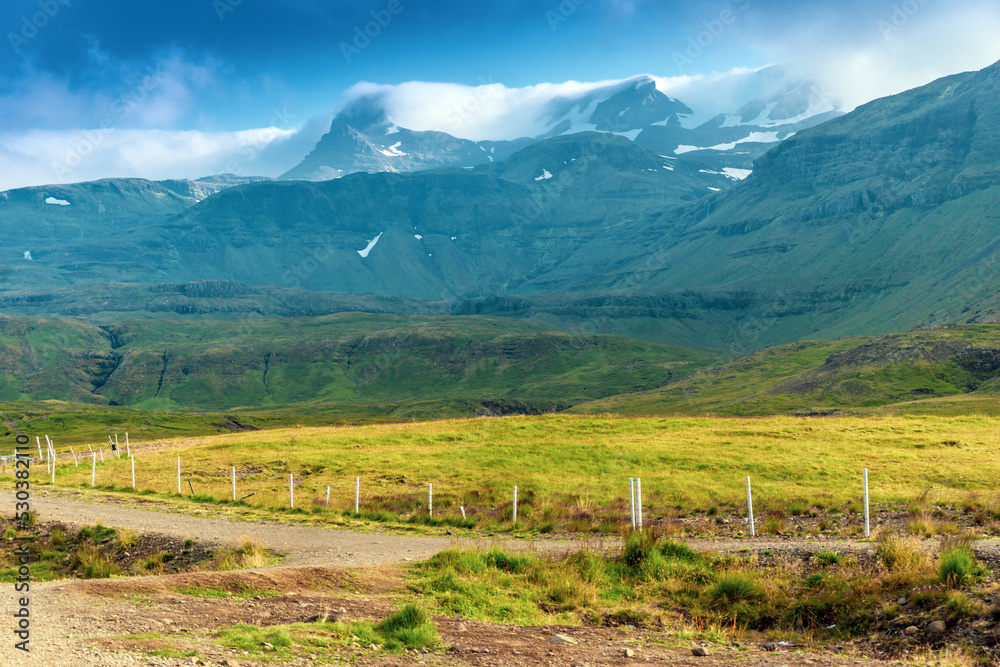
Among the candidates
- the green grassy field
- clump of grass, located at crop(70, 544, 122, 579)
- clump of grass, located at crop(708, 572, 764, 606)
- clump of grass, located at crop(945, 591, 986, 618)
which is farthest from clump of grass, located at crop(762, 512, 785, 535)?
clump of grass, located at crop(70, 544, 122, 579)

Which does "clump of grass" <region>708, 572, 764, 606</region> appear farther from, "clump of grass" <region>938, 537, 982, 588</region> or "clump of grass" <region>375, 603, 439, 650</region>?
"clump of grass" <region>375, 603, 439, 650</region>

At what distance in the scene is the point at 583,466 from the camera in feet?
139

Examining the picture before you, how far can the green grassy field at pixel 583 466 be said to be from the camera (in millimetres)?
34312

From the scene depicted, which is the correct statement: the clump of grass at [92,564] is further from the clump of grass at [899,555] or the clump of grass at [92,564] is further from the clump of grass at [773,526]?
the clump of grass at [899,555]

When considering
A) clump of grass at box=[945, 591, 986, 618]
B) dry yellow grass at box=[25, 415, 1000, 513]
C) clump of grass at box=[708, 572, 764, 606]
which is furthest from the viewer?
dry yellow grass at box=[25, 415, 1000, 513]

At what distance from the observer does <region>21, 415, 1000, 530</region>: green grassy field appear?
3431cm

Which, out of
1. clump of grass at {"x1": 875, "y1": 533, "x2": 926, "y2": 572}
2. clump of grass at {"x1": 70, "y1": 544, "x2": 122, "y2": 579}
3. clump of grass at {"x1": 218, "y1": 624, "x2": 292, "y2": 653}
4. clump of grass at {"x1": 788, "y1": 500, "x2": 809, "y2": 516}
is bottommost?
clump of grass at {"x1": 70, "y1": 544, "x2": 122, "y2": 579}

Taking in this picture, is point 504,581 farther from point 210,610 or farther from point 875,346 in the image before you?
point 875,346

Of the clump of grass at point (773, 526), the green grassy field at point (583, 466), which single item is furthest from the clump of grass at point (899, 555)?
the green grassy field at point (583, 466)

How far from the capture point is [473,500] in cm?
3597

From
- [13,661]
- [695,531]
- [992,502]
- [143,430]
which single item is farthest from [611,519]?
[143,430]

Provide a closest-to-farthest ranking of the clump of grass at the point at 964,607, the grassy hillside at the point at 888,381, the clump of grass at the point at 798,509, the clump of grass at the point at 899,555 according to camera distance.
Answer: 1. the clump of grass at the point at 964,607
2. the clump of grass at the point at 899,555
3. the clump of grass at the point at 798,509
4. the grassy hillside at the point at 888,381

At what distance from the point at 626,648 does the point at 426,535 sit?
15.0m

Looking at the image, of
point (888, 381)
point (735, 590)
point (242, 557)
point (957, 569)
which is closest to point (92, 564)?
point (242, 557)
